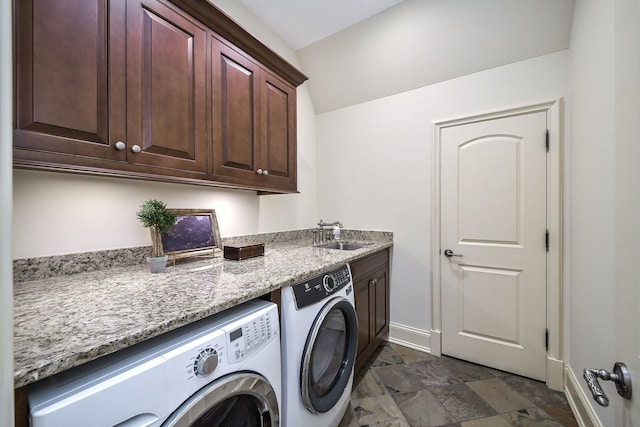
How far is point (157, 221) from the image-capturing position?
4.12 feet

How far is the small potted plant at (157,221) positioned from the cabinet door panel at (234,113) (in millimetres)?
340

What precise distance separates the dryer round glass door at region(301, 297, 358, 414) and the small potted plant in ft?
2.70

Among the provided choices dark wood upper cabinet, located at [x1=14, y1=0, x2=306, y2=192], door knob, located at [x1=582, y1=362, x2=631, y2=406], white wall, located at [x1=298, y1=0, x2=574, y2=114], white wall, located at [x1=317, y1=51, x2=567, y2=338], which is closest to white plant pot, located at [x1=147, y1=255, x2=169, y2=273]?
dark wood upper cabinet, located at [x1=14, y1=0, x2=306, y2=192]

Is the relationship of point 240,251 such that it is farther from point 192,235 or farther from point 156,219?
point 156,219

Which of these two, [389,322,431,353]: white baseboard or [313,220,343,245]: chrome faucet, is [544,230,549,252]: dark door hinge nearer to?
[389,322,431,353]: white baseboard

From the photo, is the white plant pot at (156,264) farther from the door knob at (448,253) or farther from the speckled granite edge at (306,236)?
the door knob at (448,253)

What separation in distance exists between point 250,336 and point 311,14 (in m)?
2.34

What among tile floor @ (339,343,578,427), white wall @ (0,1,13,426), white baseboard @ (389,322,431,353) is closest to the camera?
white wall @ (0,1,13,426)

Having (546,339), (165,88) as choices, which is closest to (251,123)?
(165,88)

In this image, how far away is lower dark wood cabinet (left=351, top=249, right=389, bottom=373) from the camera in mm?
1767

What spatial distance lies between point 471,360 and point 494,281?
68 cm

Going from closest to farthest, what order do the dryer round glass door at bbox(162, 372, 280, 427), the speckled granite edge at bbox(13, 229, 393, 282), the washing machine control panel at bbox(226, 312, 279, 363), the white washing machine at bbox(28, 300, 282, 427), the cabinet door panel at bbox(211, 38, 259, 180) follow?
the white washing machine at bbox(28, 300, 282, 427), the dryer round glass door at bbox(162, 372, 280, 427), the washing machine control panel at bbox(226, 312, 279, 363), the speckled granite edge at bbox(13, 229, 393, 282), the cabinet door panel at bbox(211, 38, 259, 180)

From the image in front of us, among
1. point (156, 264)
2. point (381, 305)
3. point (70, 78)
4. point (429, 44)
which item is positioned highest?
point (429, 44)

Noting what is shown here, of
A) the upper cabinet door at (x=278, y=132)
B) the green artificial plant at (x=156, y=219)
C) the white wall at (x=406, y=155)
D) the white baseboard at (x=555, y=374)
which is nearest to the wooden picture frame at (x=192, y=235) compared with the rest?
the green artificial plant at (x=156, y=219)
